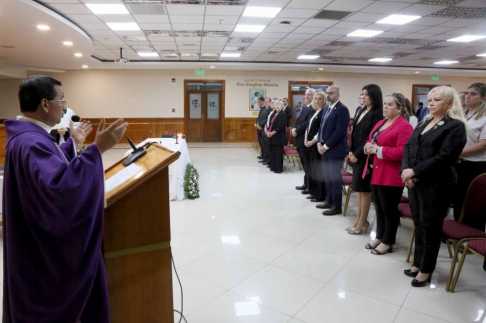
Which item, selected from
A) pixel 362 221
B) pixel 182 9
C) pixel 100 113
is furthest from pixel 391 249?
pixel 100 113

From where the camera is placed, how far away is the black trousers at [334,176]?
14.9ft

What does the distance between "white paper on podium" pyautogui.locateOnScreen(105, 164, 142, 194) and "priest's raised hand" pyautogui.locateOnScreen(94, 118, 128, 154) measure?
21cm

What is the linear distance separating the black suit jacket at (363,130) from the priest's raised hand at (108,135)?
9.33 feet

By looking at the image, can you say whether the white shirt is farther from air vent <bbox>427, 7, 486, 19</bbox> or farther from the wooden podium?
air vent <bbox>427, 7, 486, 19</bbox>

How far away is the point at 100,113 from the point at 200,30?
8.11 meters

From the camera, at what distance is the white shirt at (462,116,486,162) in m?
3.36

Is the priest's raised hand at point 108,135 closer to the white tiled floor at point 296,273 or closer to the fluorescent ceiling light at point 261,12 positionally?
the white tiled floor at point 296,273

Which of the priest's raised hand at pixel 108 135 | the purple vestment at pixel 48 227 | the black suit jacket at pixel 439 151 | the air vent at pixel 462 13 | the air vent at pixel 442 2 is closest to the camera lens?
the purple vestment at pixel 48 227

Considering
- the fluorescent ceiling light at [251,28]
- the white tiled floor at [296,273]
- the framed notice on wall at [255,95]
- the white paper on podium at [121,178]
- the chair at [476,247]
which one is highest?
the fluorescent ceiling light at [251,28]

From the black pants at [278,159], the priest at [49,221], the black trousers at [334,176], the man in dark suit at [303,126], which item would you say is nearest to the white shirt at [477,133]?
the black trousers at [334,176]

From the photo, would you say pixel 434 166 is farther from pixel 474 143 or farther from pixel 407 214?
pixel 474 143

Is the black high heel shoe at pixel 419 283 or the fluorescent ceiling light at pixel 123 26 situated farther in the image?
the fluorescent ceiling light at pixel 123 26

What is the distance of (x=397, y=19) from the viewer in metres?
6.48

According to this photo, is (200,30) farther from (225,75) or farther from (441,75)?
(441,75)
